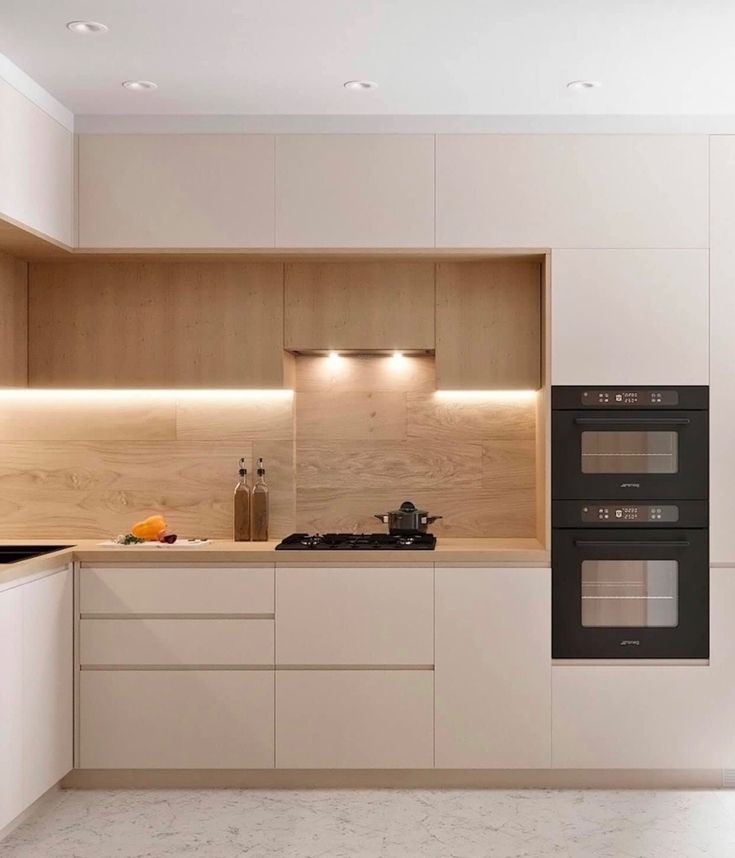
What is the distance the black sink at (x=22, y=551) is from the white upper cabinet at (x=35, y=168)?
119 centimetres

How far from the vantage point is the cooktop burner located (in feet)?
13.3

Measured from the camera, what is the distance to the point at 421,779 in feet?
13.3

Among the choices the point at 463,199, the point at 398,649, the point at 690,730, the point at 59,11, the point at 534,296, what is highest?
the point at 59,11

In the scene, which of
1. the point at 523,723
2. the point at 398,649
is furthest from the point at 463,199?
the point at 523,723

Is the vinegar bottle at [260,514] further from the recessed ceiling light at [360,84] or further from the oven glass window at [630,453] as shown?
the recessed ceiling light at [360,84]

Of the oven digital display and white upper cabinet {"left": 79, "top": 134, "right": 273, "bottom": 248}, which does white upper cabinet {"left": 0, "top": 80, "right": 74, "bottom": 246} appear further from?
the oven digital display

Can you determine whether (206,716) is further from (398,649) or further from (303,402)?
(303,402)

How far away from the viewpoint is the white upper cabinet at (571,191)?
4055mm

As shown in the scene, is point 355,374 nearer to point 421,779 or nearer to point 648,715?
point 421,779

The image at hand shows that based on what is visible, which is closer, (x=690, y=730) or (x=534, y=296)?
(x=690, y=730)

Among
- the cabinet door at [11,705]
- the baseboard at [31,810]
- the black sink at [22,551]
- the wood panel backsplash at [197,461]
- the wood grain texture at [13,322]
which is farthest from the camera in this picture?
the wood panel backsplash at [197,461]

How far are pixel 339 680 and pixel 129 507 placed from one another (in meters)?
1.26

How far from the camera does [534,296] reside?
4.33 meters

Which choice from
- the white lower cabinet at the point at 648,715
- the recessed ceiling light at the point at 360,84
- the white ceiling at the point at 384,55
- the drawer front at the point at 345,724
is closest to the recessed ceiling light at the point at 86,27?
the white ceiling at the point at 384,55
